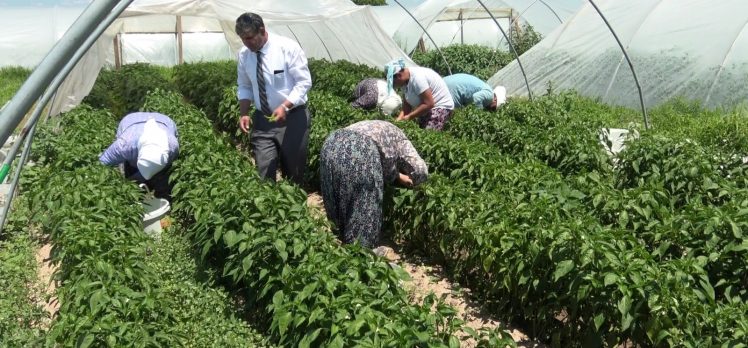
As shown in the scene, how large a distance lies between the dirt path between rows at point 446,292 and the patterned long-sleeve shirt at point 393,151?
584mm

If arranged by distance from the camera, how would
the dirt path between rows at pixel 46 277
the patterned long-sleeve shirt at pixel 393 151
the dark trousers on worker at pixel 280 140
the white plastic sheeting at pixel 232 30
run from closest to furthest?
the dirt path between rows at pixel 46 277, the patterned long-sleeve shirt at pixel 393 151, the dark trousers on worker at pixel 280 140, the white plastic sheeting at pixel 232 30

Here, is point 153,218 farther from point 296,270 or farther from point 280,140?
point 296,270

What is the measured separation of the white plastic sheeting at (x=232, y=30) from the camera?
33.1ft

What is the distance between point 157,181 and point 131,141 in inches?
23.9

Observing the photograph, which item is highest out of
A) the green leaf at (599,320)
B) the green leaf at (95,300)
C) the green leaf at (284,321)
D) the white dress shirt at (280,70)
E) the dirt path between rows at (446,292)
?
the white dress shirt at (280,70)

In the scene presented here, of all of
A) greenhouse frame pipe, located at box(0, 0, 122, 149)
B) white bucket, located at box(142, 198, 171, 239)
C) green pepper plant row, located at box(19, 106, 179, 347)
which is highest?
greenhouse frame pipe, located at box(0, 0, 122, 149)

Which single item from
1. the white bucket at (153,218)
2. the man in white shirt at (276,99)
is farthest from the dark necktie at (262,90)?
the white bucket at (153,218)

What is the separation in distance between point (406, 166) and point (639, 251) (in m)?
1.93

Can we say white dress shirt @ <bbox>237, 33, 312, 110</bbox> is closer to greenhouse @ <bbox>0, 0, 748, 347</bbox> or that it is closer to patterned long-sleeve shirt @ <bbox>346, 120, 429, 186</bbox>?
greenhouse @ <bbox>0, 0, 748, 347</bbox>

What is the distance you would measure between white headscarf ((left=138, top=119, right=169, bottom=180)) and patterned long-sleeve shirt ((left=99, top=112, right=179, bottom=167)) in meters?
0.07

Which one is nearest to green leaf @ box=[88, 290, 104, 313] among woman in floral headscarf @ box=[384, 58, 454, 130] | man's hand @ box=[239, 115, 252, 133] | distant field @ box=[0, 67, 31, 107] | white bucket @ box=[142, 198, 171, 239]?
white bucket @ box=[142, 198, 171, 239]

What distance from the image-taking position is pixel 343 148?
4957mm

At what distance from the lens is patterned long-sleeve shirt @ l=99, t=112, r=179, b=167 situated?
18.6ft

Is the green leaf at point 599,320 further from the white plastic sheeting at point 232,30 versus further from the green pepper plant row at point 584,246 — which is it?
the white plastic sheeting at point 232,30
